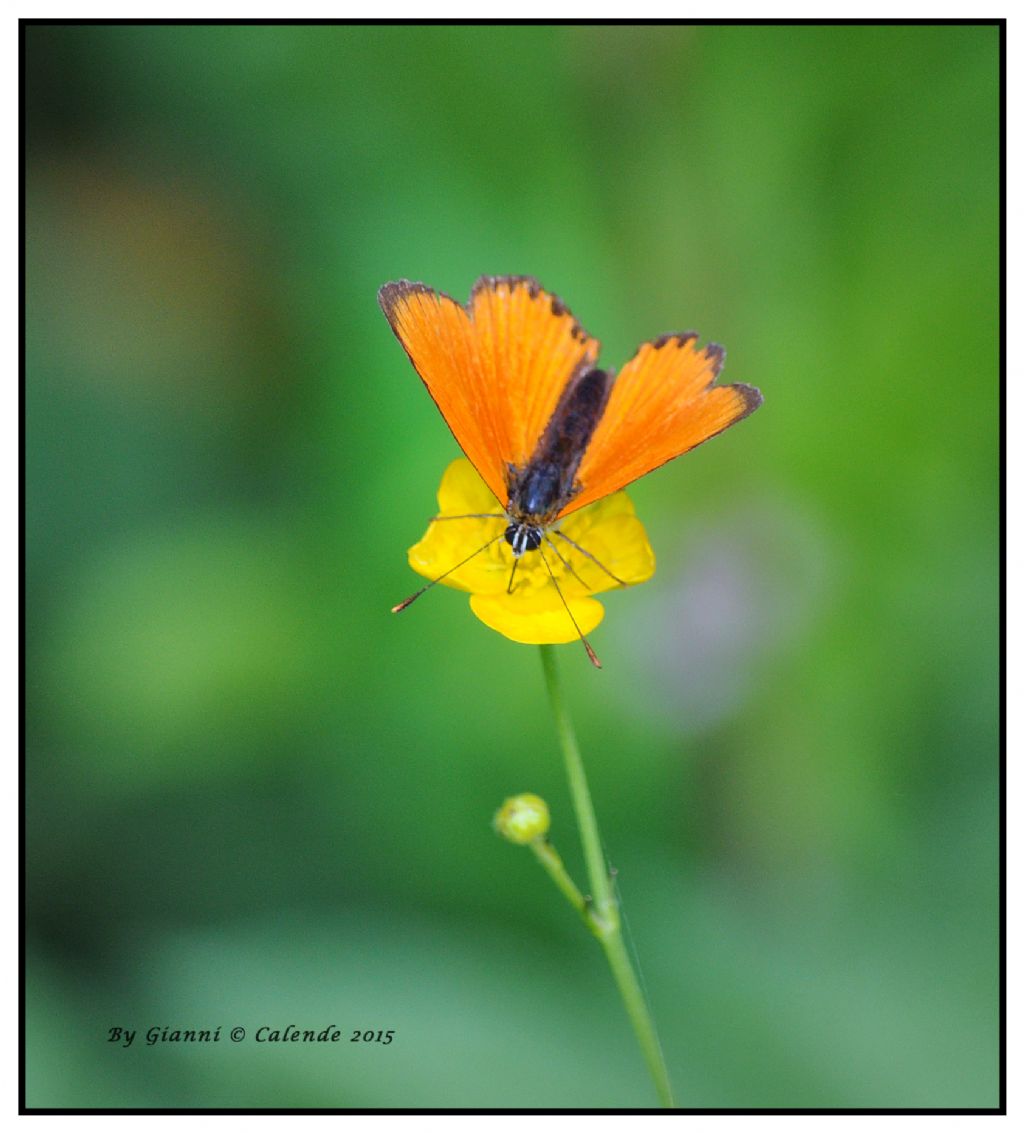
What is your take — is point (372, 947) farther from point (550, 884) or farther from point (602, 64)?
point (602, 64)

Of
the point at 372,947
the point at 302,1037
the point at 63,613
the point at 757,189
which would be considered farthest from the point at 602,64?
the point at 302,1037

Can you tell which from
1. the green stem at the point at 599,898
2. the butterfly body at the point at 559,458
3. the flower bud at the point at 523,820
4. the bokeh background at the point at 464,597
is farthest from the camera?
the bokeh background at the point at 464,597

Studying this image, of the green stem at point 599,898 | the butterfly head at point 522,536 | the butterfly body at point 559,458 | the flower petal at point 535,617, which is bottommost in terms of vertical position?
the green stem at point 599,898

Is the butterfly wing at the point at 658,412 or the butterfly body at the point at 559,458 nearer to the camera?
A: the butterfly wing at the point at 658,412

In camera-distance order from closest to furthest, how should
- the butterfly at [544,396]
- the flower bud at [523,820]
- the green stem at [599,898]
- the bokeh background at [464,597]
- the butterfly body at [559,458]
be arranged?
1. the green stem at [599,898]
2. the flower bud at [523,820]
3. the butterfly at [544,396]
4. the butterfly body at [559,458]
5. the bokeh background at [464,597]

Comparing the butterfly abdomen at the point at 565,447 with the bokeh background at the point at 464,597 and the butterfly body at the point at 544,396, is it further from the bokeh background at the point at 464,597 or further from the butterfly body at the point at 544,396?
the bokeh background at the point at 464,597

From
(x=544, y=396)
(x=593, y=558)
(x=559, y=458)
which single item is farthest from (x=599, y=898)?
(x=544, y=396)

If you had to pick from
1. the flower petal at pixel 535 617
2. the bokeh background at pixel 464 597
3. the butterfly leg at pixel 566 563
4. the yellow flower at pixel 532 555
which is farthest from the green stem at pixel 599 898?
the bokeh background at pixel 464 597

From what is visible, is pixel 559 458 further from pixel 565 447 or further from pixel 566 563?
pixel 566 563
